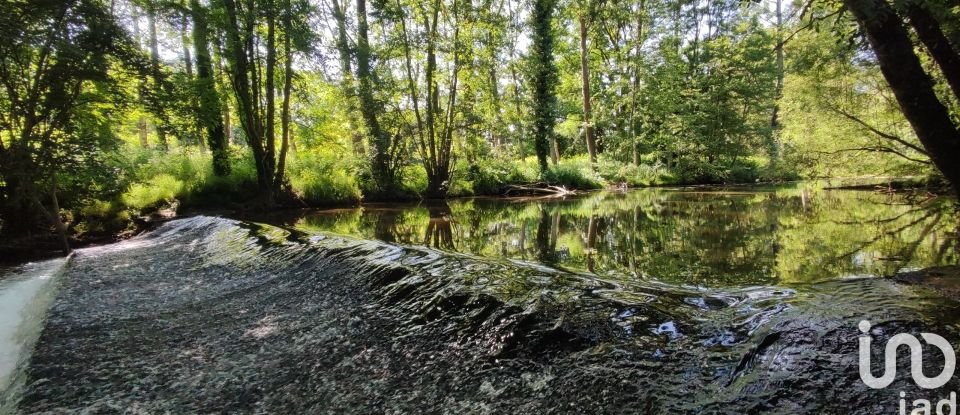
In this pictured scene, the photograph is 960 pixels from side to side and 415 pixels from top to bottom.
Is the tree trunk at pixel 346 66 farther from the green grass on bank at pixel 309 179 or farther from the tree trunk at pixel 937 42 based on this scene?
the tree trunk at pixel 937 42

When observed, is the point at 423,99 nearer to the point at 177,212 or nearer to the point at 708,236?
the point at 177,212

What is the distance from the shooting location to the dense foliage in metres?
6.77

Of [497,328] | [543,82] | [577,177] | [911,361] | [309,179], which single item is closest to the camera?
[911,361]

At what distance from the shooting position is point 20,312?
176 inches

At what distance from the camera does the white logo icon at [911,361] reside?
6.08 ft

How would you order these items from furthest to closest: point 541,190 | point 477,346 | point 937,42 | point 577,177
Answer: point 577,177, point 541,190, point 937,42, point 477,346

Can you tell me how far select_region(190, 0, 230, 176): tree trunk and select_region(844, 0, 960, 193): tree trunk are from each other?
11.0 meters

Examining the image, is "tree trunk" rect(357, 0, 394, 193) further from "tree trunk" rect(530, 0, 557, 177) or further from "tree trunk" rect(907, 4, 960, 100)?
"tree trunk" rect(907, 4, 960, 100)

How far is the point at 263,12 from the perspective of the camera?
10945mm

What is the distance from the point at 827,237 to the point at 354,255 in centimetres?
637

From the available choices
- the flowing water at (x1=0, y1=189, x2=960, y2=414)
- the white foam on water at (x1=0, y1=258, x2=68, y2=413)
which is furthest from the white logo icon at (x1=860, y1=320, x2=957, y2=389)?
the white foam on water at (x1=0, y1=258, x2=68, y2=413)

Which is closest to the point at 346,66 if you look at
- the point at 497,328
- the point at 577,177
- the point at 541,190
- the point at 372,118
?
the point at 372,118

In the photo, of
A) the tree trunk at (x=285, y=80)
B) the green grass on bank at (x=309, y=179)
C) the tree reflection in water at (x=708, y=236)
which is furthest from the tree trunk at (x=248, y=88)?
the tree reflection in water at (x=708, y=236)

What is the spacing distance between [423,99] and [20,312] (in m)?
12.0
